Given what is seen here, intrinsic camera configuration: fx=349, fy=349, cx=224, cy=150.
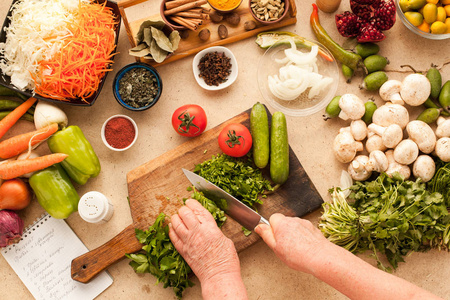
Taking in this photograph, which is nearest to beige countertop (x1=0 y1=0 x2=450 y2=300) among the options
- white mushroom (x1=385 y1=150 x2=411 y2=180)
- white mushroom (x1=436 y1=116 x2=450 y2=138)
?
white mushroom (x1=385 y1=150 x2=411 y2=180)

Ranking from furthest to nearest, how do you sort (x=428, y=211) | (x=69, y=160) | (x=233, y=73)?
(x=233, y=73), (x=69, y=160), (x=428, y=211)

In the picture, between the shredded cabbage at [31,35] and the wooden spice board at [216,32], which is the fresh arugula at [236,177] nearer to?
the wooden spice board at [216,32]

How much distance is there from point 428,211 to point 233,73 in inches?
55.4

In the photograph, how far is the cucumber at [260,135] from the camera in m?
2.07

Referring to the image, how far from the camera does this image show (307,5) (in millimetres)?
2396

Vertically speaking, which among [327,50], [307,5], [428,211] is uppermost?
[307,5]

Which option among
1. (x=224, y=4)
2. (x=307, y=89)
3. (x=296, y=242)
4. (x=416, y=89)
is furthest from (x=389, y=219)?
(x=224, y=4)

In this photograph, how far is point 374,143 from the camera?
7.01ft

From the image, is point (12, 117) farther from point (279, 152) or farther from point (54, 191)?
point (279, 152)

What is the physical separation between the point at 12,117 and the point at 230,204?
4.66 feet

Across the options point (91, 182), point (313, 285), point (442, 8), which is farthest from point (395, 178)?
point (91, 182)

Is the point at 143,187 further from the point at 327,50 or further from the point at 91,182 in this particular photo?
the point at 327,50

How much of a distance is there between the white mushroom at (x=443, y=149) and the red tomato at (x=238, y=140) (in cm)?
112

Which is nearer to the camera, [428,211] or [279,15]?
[428,211]
